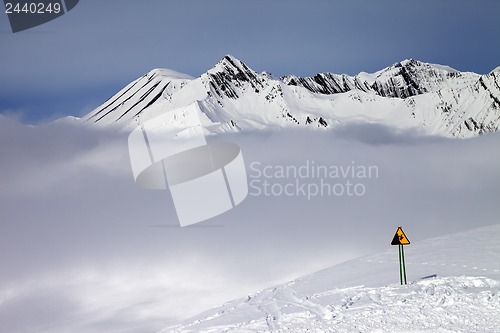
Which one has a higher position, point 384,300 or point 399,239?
point 399,239

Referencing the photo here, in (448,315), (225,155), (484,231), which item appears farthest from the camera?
(225,155)

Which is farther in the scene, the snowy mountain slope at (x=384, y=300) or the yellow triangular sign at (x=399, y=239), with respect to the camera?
the yellow triangular sign at (x=399, y=239)

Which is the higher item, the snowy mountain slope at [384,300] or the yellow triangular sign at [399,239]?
the yellow triangular sign at [399,239]

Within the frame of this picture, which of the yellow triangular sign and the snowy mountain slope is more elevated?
the yellow triangular sign

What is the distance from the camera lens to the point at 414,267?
21000 mm

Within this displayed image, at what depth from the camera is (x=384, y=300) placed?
1670cm

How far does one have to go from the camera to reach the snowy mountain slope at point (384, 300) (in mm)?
14617

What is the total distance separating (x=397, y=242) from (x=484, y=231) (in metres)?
10.1

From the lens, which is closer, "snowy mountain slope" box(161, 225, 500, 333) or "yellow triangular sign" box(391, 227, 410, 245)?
"snowy mountain slope" box(161, 225, 500, 333)

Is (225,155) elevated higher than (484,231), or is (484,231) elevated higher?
(225,155)

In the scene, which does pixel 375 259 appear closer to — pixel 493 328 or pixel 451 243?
pixel 451 243

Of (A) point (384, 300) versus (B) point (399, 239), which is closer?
(A) point (384, 300)

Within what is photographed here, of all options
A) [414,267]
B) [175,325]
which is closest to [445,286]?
[414,267]

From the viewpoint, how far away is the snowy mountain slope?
575 inches
